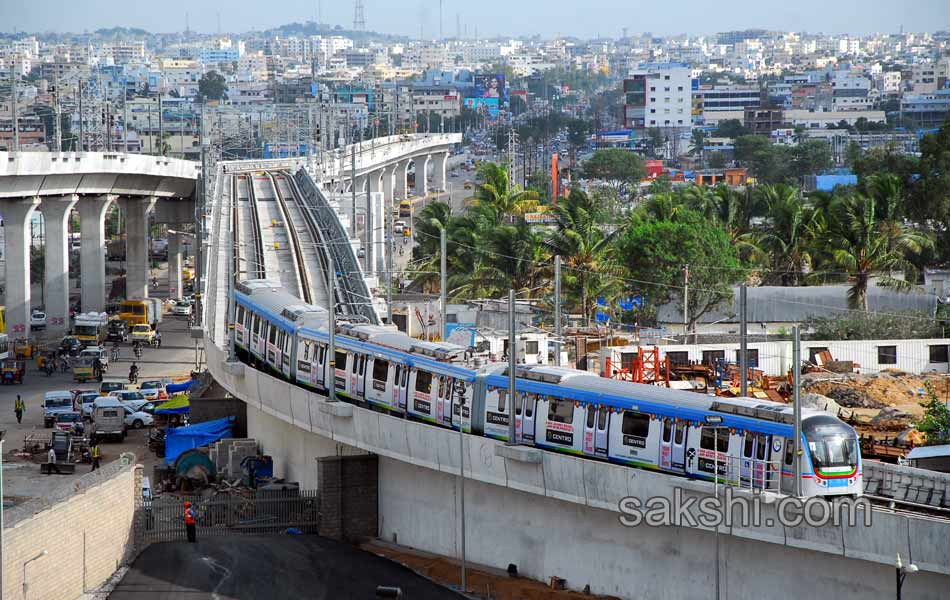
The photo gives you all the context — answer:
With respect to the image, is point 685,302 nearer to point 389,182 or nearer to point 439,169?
point 389,182

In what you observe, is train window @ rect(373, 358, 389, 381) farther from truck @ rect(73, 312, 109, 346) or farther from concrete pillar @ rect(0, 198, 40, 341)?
Result: concrete pillar @ rect(0, 198, 40, 341)

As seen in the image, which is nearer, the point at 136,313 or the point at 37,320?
the point at 136,313

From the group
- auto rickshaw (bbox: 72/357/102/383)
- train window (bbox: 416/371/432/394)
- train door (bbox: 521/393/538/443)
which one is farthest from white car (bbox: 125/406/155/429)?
train door (bbox: 521/393/538/443)

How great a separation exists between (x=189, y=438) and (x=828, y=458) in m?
20.5

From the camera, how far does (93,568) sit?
2839cm

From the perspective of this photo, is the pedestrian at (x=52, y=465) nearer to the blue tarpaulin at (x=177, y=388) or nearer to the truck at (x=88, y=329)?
the blue tarpaulin at (x=177, y=388)

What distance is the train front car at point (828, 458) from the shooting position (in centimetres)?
2473

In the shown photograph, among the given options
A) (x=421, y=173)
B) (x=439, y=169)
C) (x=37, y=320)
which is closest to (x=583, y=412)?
(x=37, y=320)

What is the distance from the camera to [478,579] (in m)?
29.0

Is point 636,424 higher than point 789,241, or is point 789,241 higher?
point 636,424

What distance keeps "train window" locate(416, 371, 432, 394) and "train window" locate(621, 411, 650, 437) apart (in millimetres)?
5667

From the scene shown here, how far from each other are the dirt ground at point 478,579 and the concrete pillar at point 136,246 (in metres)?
54.2

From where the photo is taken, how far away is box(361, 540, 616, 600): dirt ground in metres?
27.7

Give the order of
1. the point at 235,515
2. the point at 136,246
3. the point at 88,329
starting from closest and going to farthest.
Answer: the point at 235,515 < the point at 88,329 < the point at 136,246
